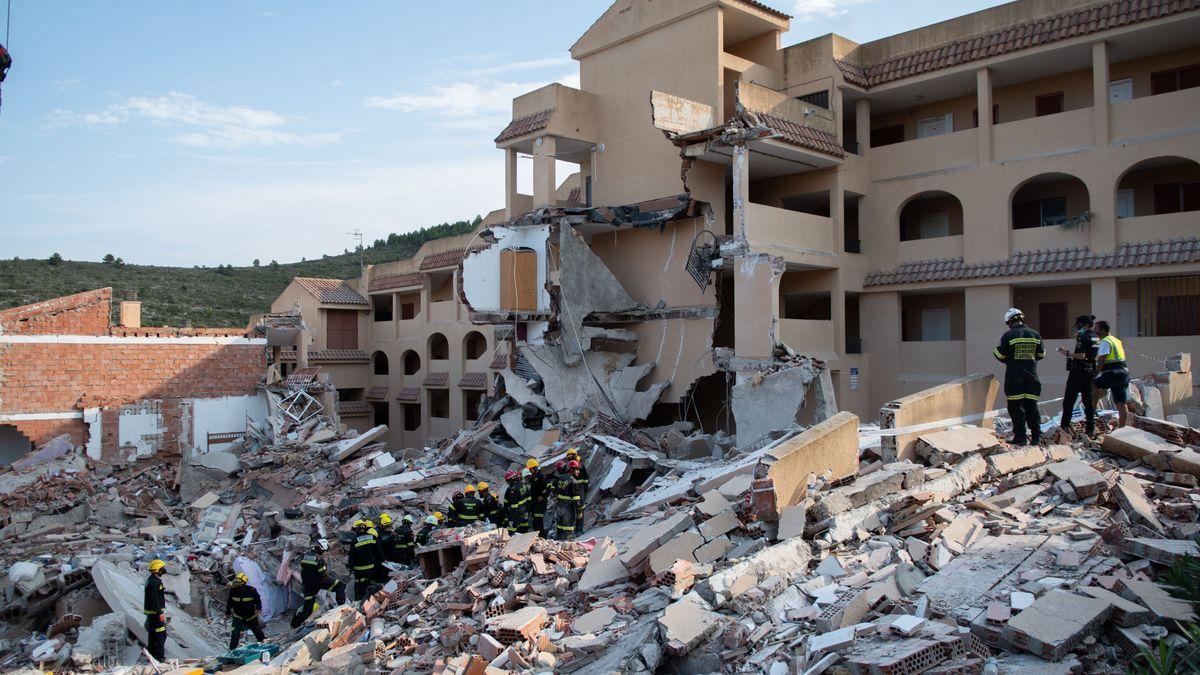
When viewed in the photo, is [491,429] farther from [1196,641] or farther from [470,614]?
[1196,641]

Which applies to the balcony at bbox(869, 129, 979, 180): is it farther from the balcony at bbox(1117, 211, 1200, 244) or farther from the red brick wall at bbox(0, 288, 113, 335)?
the red brick wall at bbox(0, 288, 113, 335)

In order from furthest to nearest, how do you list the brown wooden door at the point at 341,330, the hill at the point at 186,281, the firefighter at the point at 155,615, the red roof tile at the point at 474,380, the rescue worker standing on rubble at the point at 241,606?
1. the hill at the point at 186,281
2. the brown wooden door at the point at 341,330
3. the red roof tile at the point at 474,380
4. the rescue worker standing on rubble at the point at 241,606
5. the firefighter at the point at 155,615

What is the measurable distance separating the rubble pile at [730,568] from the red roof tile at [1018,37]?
835cm

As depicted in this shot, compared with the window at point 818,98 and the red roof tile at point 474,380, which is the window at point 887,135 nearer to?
the window at point 818,98

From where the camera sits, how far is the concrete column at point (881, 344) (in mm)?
21016

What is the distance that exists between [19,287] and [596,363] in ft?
Answer: 140

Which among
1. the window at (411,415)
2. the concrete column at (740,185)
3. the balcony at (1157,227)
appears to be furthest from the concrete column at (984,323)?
the window at (411,415)

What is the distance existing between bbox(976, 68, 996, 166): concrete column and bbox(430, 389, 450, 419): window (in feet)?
76.6

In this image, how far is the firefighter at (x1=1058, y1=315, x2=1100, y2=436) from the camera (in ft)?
37.6

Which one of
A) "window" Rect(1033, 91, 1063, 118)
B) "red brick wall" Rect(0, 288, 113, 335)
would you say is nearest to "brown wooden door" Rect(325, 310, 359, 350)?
"red brick wall" Rect(0, 288, 113, 335)

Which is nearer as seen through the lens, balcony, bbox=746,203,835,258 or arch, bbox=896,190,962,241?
balcony, bbox=746,203,835,258

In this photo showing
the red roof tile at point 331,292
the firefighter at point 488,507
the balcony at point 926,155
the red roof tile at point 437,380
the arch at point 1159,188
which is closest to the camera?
the firefighter at point 488,507

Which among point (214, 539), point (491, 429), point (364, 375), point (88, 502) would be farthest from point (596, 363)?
point (364, 375)

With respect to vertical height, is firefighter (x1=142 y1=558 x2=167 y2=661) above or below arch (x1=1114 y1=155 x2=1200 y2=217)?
below
